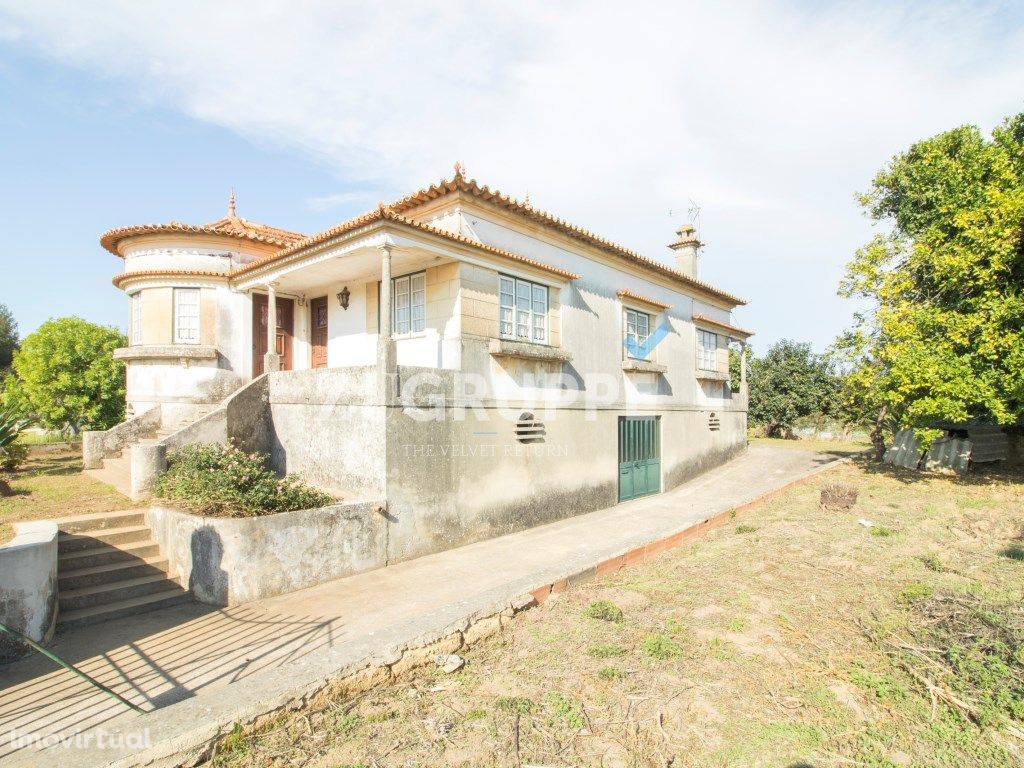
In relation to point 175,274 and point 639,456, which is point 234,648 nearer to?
point 175,274

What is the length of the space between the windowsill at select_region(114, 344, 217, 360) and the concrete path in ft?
21.2

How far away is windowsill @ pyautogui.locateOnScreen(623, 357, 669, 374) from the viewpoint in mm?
13242

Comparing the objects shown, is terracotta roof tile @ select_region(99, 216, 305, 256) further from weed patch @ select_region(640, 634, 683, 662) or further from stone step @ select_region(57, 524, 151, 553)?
weed patch @ select_region(640, 634, 683, 662)

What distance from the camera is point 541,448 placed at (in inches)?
432

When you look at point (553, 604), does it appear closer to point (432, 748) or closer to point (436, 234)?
point (432, 748)

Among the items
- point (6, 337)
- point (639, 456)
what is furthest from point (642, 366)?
point (6, 337)

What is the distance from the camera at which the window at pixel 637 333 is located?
13731 millimetres

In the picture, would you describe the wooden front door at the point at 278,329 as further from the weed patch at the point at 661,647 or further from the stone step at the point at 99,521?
the weed patch at the point at 661,647

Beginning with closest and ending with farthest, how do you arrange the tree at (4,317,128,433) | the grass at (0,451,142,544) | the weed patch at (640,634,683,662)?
1. the weed patch at (640,634,683,662)
2. the grass at (0,451,142,544)
3. the tree at (4,317,128,433)

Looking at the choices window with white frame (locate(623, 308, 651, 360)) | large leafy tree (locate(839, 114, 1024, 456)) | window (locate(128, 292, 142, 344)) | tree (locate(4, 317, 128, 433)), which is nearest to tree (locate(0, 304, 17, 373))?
tree (locate(4, 317, 128, 433))

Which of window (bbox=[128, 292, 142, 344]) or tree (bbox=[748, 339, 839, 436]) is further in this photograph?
tree (bbox=[748, 339, 839, 436])

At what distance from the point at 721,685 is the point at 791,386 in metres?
27.1

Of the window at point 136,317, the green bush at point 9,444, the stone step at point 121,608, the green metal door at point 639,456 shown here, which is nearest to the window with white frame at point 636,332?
the green metal door at point 639,456

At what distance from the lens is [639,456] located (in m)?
14.0
